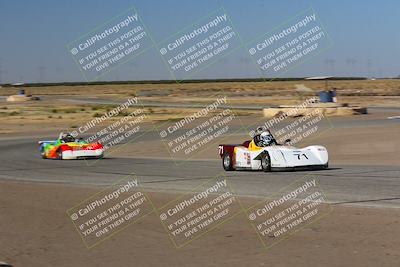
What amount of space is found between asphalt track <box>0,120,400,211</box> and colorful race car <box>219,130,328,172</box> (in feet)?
1.15

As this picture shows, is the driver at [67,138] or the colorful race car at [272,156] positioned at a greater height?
the driver at [67,138]

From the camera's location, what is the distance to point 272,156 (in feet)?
63.2

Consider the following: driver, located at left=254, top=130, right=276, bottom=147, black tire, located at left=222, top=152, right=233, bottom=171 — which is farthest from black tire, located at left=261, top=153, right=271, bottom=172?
black tire, located at left=222, top=152, right=233, bottom=171

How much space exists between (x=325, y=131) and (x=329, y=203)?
90.5 ft

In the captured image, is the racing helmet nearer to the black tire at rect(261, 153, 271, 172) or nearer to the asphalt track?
the black tire at rect(261, 153, 271, 172)

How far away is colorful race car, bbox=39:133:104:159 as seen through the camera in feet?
92.3

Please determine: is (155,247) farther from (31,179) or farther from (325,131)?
(325,131)

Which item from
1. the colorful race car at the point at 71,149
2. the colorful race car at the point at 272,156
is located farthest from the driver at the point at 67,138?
the colorful race car at the point at 272,156
